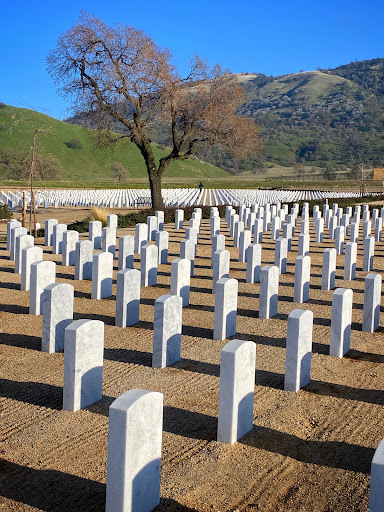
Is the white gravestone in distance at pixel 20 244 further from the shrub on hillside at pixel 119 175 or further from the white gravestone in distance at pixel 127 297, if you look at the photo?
the shrub on hillside at pixel 119 175

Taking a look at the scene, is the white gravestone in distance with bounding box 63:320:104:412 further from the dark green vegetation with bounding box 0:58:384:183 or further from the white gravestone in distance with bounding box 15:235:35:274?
the dark green vegetation with bounding box 0:58:384:183

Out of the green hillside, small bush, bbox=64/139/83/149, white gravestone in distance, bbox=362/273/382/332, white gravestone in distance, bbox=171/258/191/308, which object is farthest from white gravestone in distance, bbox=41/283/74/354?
small bush, bbox=64/139/83/149

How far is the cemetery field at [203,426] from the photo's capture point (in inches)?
145

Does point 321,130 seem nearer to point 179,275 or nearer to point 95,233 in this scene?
point 95,233

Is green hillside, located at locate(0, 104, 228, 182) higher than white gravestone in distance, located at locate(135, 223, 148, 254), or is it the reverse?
green hillside, located at locate(0, 104, 228, 182)

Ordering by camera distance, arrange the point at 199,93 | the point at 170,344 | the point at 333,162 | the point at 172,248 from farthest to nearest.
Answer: the point at 333,162, the point at 199,93, the point at 172,248, the point at 170,344

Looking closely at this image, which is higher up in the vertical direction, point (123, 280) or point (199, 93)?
point (199, 93)

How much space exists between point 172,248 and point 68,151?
9603 cm

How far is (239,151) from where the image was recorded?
28.3m

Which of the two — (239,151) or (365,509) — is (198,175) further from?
(365,509)

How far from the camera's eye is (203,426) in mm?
4645

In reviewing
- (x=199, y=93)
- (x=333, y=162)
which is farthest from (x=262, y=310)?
(x=333, y=162)

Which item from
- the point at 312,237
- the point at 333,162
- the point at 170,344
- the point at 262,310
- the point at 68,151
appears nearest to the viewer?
the point at 170,344

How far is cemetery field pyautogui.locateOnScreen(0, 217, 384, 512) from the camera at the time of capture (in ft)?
12.1
